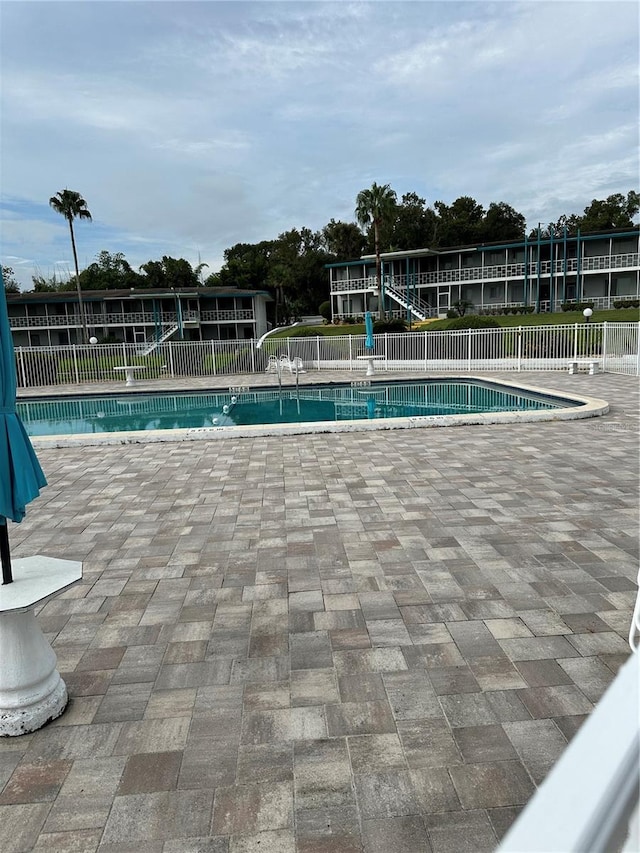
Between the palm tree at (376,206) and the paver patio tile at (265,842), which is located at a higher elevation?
the palm tree at (376,206)

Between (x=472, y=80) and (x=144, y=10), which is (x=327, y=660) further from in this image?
(x=472, y=80)

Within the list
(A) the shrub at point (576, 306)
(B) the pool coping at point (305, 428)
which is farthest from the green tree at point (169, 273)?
(B) the pool coping at point (305, 428)

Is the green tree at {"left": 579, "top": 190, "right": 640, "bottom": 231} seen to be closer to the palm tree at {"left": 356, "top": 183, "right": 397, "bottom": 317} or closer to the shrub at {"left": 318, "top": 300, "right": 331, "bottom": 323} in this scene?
the palm tree at {"left": 356, "top": 183, "right": 397, "bottom": 317}

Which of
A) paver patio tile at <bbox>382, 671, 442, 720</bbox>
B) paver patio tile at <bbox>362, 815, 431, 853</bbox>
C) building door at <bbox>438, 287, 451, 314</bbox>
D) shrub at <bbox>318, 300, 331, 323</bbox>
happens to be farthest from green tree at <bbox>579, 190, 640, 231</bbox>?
paver patio tile at <bbox>362, 815, 431, 853</bbox>

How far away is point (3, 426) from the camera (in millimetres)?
2434

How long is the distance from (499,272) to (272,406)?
2700cm

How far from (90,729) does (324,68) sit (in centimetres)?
1168

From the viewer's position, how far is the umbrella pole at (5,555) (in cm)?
243

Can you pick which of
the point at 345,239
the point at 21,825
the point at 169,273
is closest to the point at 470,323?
the point at 21,825

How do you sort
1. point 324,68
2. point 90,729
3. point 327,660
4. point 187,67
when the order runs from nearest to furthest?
point 90,729 → point 327,660 → point 187,67 → point 324,68

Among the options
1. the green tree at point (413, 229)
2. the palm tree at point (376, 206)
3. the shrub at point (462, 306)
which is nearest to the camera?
the palm tree at point (376, 206)

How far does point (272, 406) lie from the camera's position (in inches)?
591

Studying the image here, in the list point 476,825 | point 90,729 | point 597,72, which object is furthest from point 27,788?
point 597,72

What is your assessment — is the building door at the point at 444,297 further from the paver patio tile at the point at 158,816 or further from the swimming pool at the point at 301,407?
the paver patio tile at the point at 158,816
